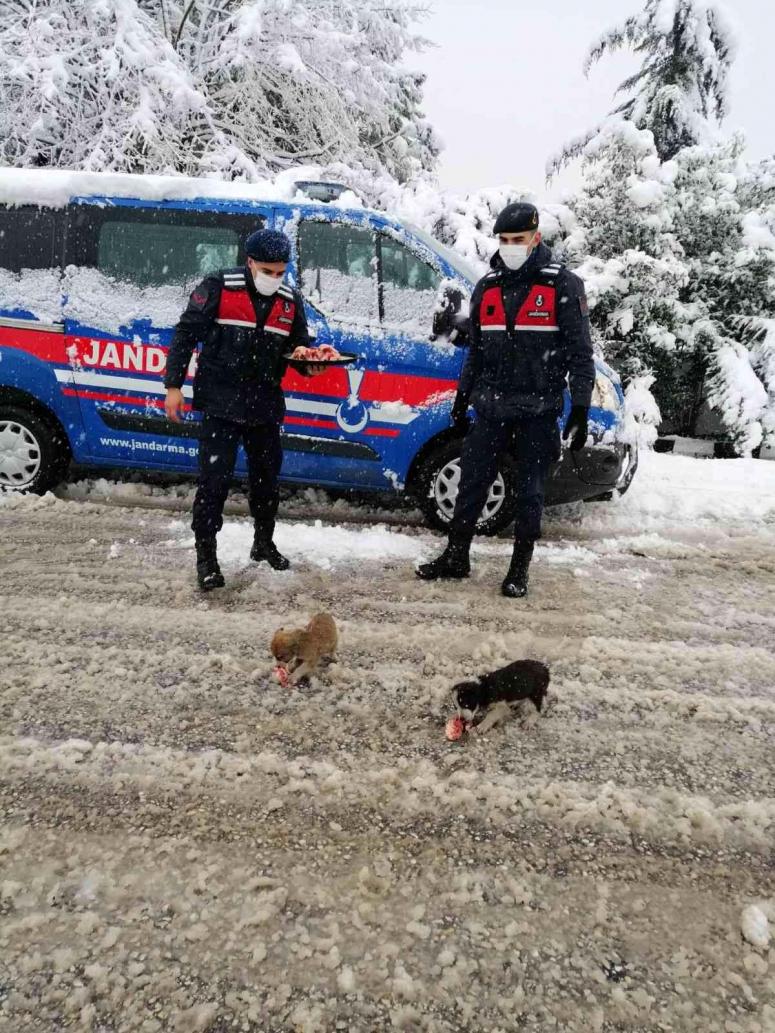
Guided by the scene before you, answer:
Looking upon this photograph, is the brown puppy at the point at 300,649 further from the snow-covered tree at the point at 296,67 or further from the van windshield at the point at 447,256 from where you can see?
the snow-covered tree at the point at 296,67

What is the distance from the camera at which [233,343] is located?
11.1ft

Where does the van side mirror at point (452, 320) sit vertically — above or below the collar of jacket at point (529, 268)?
below

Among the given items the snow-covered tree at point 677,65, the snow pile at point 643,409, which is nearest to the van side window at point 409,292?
the snow pile at point 643,409

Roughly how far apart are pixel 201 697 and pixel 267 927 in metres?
1.06

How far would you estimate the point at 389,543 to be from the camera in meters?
4.32

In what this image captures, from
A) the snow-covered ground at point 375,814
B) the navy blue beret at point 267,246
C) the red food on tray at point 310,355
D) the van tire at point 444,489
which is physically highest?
the navy blue beret at point 267,246

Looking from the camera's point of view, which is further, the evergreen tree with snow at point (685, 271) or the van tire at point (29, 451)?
the evergreen tree with snow at point (685, 271)

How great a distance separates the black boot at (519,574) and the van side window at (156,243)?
2.56 metres

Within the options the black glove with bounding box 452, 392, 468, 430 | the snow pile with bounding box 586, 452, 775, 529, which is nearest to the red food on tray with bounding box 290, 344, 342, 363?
the black glove with bounding box 452, 392, 468, 430

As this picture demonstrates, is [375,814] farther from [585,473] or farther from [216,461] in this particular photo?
[585,473]

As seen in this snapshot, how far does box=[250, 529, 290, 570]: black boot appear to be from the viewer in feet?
12.5

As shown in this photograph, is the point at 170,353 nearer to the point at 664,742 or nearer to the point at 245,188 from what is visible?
the point at 245,188

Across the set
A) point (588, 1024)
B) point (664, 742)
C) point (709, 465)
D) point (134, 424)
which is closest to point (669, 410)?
point (709, 465)

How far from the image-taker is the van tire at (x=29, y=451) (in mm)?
4656
